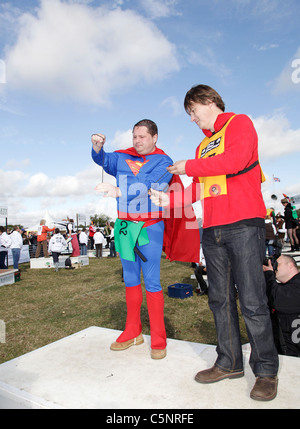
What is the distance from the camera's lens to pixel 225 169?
1908mm

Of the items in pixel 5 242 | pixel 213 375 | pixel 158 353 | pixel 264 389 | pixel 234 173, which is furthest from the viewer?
pixel 5 242

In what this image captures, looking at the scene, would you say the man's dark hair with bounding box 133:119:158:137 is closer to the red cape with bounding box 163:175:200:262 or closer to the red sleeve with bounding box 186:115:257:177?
the red cape with bounding box 163:175:200:262

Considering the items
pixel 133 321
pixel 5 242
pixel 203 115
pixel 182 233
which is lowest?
pixel 133 321

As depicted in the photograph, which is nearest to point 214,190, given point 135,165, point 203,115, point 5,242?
point 203,115

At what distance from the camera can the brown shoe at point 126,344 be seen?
9.07 ft

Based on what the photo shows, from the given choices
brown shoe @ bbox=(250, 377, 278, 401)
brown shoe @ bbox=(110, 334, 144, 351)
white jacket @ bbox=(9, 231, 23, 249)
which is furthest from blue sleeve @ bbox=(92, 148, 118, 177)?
white jacket @ bbox=(9, 231, 23, 249)

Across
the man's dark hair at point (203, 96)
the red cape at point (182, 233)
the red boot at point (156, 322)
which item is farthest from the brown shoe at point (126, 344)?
the man's dark hair at point (203, 96)

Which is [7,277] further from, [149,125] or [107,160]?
[149,125]

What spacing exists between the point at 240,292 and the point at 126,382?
1.01 metres

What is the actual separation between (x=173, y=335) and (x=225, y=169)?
3079 millimetres

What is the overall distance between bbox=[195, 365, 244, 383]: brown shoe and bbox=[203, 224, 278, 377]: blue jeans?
1.2 inches

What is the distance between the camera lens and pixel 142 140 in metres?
2.85
